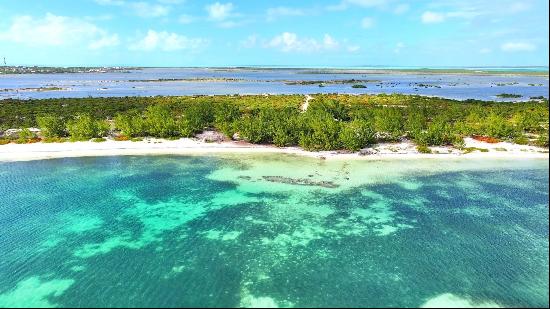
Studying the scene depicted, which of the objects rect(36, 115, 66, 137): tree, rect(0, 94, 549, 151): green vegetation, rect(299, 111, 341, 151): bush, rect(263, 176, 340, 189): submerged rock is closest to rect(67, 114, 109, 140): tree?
rect(0, 94, 549, 151): green vegetation

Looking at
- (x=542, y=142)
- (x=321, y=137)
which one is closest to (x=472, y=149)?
(x=542, y=142)

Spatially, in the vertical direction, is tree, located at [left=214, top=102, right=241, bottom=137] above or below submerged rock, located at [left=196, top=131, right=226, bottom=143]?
above

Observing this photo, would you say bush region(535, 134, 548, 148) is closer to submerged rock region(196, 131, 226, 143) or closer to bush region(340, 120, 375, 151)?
bush region(340, 120, 375, 151)

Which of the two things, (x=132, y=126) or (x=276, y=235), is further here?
(x=132, y=126)

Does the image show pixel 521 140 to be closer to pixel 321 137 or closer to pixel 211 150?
pixel 321 137

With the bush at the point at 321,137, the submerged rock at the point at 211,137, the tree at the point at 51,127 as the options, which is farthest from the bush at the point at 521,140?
the tree at the point at 51,127
